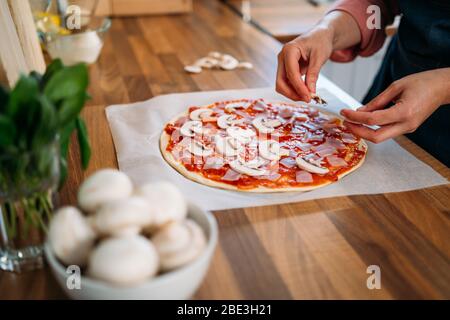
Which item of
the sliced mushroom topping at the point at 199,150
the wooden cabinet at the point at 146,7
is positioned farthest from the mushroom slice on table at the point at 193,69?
the wooden cabinet at the point at 146,7

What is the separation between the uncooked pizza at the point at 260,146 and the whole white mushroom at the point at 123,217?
15.5 inches

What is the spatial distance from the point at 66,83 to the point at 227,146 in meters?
0.53

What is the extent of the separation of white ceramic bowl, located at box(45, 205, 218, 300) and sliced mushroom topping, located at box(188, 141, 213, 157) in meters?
0.45

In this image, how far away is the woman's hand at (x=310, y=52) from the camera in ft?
3.83

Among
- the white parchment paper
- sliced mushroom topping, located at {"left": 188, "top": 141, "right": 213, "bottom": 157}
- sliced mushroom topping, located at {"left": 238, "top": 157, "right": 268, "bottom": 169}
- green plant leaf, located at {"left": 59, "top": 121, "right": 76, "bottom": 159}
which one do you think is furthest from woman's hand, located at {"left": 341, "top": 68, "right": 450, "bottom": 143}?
green plant leaf, located at {"left": 59, "top": 121, "right": 76, "bottom": 159}

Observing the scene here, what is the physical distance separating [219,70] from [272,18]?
64 cm

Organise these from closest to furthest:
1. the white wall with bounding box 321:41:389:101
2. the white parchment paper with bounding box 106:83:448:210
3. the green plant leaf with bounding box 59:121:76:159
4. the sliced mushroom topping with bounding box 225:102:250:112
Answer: the green plant leaf with bounding box 59:121:76:159
the white parchment paper with bounding box 106:83:448:210
the sliced mushroom topping with bounding box 225:102:250:112
the white wall with bounding box 321:41:389:101

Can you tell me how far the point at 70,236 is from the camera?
571 mm

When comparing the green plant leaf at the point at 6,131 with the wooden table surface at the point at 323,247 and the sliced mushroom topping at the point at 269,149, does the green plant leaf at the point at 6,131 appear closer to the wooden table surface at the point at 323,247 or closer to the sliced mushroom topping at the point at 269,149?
the wooden table surface at the point at 323,247

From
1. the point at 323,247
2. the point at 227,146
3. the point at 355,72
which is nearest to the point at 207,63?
the point at 227,146

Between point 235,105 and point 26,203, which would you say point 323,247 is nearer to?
point 26,203

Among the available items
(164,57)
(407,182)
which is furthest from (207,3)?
(407,182)

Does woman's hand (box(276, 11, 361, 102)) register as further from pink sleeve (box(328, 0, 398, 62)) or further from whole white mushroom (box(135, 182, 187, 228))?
whole white mushroom (box(135, 182, 187, 228))

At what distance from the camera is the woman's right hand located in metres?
1.16
